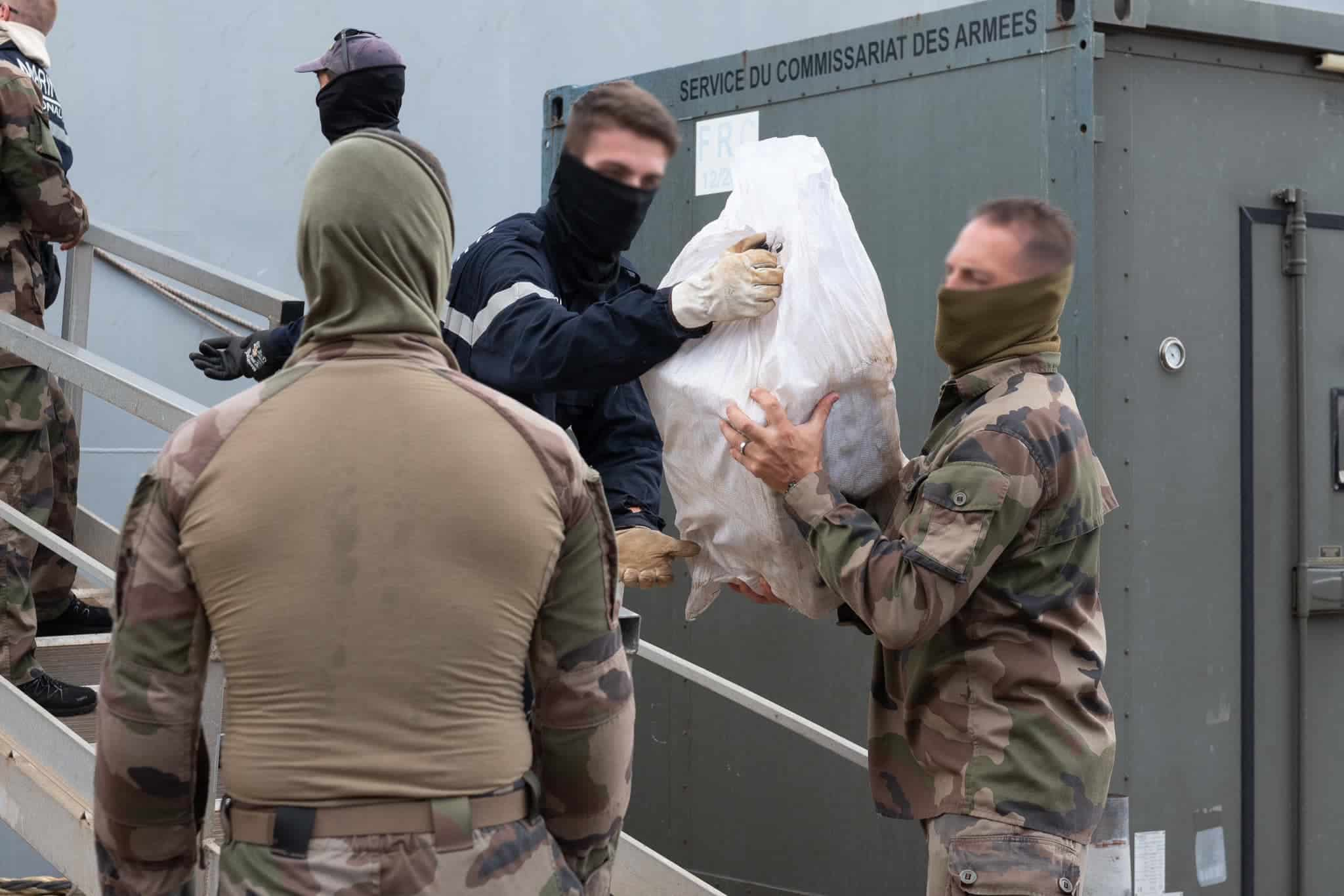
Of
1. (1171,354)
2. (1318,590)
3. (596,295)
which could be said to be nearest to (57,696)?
(596,295)

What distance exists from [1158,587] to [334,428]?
2.35 meters

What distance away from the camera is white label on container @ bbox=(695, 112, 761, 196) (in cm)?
405

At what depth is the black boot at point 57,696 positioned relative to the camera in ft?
10.6

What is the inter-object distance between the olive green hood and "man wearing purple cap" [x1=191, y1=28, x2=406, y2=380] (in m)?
1.39

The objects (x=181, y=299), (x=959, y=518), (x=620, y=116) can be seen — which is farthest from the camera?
(x=181, y=299)

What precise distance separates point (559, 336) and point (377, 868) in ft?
3.37

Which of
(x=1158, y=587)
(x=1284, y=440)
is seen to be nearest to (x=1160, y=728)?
(x=1158, y=587)

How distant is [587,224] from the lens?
98.9 inches

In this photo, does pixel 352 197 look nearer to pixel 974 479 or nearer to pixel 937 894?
pixel 974 479

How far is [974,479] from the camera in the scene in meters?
2.14

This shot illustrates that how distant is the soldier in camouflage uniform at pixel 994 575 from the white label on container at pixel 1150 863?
1.25 meters

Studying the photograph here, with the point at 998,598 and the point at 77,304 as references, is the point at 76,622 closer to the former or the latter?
the point at 77,304

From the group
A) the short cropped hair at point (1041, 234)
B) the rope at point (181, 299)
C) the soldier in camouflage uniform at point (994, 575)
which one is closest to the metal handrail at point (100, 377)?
the soldier in camouflage uniform at point (994, 575)

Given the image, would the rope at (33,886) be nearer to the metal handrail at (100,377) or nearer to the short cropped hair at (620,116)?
the metal handrail at (100,377)
